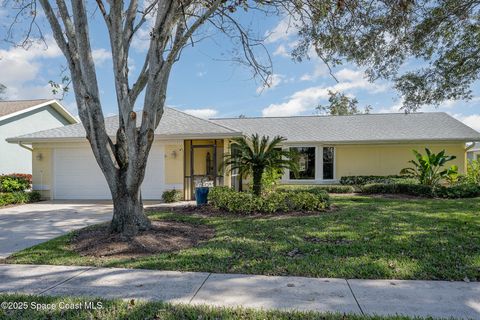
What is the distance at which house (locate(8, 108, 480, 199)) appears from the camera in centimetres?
1380

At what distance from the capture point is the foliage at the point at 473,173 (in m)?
15.2

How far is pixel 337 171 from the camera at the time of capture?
1794cm

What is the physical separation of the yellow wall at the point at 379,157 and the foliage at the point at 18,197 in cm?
1591

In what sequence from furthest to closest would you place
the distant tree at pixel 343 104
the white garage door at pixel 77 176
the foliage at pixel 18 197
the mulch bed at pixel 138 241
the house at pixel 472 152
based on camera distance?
the distant tree at pixel 343 104 < the house at pixel 472 152 < the white garage door at pixel 77 176 < the foliage at pixel 18 197 < the mulch bed at pixel 138 241

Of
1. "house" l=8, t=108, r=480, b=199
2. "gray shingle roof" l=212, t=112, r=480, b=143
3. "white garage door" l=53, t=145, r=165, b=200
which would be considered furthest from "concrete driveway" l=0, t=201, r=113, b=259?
"gray shingle roof" l=212, t=112, r=480, b=143

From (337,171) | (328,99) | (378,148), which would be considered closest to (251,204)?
(337,171)

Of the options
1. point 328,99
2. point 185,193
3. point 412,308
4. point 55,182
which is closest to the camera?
point 412,308

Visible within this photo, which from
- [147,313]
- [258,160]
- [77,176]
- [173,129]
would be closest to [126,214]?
[147,313]

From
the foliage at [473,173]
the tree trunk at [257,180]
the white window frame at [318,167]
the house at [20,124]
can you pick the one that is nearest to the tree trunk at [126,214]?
the tree trunk at [257,180]

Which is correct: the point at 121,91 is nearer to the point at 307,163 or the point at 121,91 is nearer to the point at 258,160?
the point at 258,160

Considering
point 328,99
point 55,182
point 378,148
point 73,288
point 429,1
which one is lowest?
point 73,288

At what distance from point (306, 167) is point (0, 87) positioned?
37344 mm

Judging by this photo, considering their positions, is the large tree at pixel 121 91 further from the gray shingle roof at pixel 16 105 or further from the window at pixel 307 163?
the gray shingle roof at pixel 16 105

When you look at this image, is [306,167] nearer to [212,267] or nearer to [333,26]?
[333,26]
